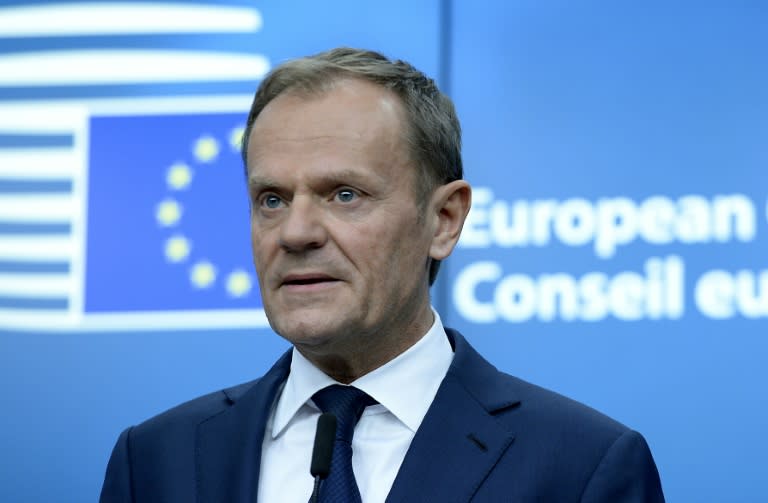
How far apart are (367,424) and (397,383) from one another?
3.3 inches

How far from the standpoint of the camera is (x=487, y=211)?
3.23 m

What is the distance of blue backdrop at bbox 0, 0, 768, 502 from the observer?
10.3ft

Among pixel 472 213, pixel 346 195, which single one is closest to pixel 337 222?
pixel 346 195

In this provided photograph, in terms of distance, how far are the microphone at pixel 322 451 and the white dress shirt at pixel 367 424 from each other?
169 mm

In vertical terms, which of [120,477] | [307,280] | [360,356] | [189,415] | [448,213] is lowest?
[120,477]

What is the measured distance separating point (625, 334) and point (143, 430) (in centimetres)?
143

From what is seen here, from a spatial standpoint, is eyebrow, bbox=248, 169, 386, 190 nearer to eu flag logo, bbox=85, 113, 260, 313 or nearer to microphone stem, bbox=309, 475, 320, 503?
microphone stem, bbox=309, 475, 320, 503

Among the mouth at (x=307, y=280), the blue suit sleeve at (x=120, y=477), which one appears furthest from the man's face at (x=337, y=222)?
the blue suit sleeve at (x=120, y=477)

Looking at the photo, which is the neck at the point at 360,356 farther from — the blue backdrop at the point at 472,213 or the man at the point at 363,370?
the blue backdrop at the point at 472,213

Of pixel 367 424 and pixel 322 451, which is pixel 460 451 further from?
pixel 322 451

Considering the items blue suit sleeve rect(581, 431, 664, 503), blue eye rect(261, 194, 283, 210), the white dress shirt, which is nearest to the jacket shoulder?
the white dress shirt

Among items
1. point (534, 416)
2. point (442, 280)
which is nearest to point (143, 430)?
point (534, 416)

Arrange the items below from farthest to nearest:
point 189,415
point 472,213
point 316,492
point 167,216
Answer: point 167,216 → point 472,213 → point 189,415 → point 316,492

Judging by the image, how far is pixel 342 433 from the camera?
196 cm
